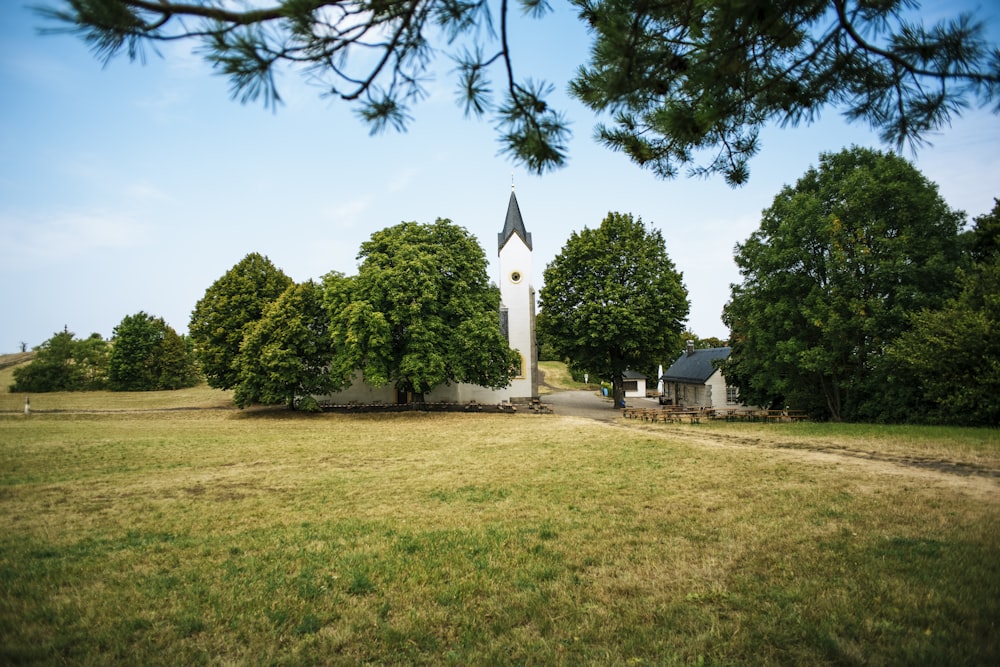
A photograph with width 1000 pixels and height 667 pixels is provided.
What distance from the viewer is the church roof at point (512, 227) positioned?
3869 cm

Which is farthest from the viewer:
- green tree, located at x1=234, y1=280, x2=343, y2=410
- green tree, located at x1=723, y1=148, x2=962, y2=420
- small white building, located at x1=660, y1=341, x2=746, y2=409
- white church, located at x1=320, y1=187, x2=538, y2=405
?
small white building, located at x1=660, y1=341, x2=746, y2=409

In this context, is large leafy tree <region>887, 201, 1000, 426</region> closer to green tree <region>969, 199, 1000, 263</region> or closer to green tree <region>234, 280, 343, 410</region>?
green tree <region>969, 199, 1000, 263</region>

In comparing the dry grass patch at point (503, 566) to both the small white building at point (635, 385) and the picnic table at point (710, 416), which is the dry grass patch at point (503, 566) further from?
the small white building at point (635, 385)

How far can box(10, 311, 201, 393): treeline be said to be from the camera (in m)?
45.0

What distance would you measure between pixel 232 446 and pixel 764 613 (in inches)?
650

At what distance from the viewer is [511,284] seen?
3794cm

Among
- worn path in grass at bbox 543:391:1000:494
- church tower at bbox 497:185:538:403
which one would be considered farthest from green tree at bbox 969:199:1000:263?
church tower at bbox 497:185:538:403

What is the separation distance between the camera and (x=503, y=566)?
510 cm

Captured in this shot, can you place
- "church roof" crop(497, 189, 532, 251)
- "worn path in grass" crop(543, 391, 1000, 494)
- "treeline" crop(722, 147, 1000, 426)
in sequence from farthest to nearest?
"church roof" crop(497, 189, 532, 251), "treeline" crop(722, 147, 1000, 426), "worn path in grass" crop(543, 391, 1000, 494)

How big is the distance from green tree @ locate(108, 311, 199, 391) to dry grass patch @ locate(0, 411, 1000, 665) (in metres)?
43.4

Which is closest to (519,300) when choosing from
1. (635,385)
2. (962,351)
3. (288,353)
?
(288,353)

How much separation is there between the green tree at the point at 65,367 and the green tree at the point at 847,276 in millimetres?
58571

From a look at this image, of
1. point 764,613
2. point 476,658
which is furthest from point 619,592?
point 476,658

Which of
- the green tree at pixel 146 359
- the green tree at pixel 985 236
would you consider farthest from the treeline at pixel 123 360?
the green tree at pixel 985 236
